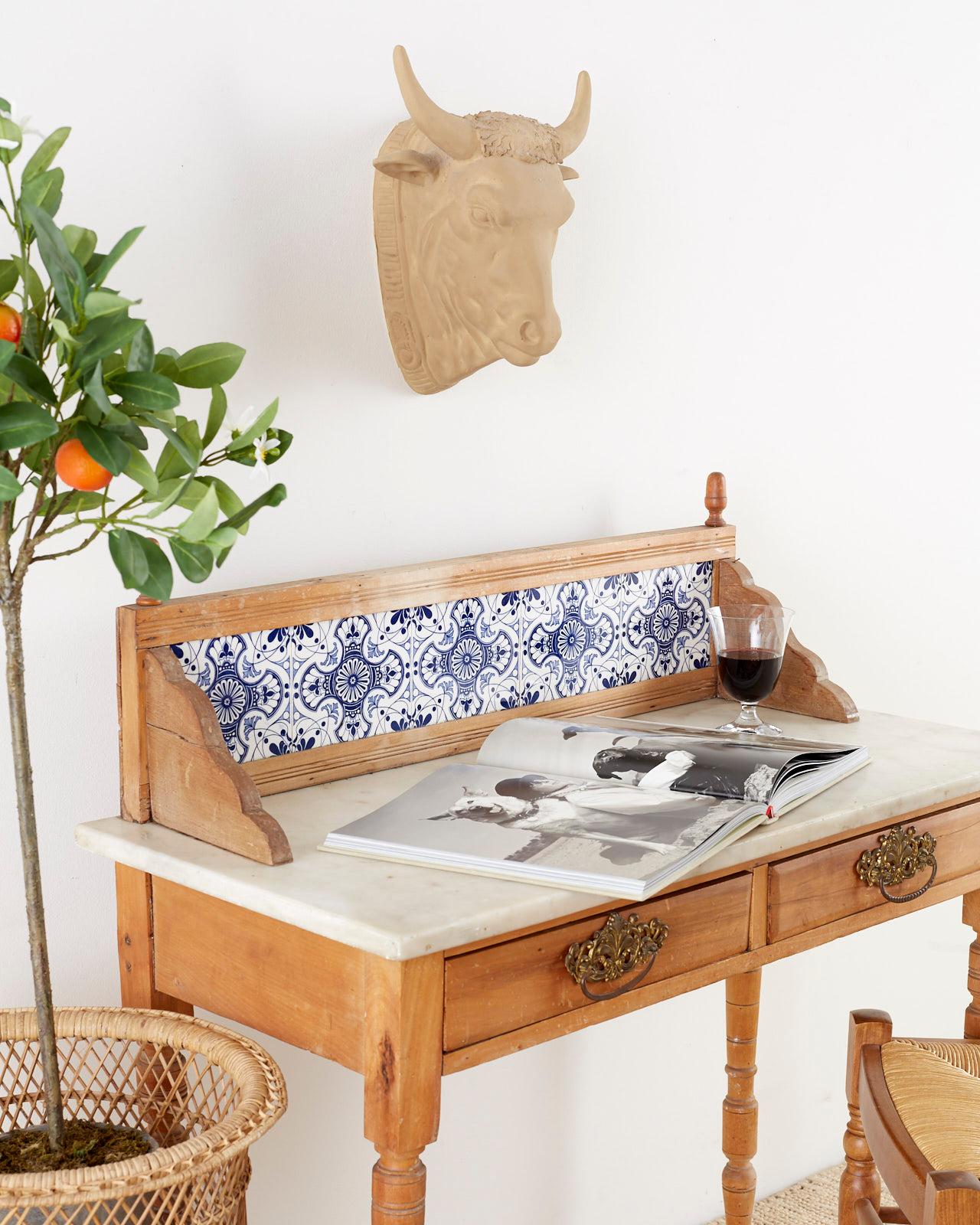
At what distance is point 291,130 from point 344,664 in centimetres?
59

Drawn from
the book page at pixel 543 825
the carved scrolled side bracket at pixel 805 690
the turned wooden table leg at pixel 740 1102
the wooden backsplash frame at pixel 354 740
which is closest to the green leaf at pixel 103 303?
the wooden backsplash frame at pixel 354 740

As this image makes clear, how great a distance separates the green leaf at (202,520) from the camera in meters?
1.06

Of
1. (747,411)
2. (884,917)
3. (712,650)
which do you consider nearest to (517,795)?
(884,917)

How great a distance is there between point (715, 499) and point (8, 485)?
1.14 m

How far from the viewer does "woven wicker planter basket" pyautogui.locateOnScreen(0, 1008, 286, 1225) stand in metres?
1.05

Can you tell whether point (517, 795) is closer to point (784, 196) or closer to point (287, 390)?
point (287, 390)

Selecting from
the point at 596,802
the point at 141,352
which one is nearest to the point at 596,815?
the point at 596,802

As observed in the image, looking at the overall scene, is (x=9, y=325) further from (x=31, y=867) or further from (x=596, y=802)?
(x=596, y=802)

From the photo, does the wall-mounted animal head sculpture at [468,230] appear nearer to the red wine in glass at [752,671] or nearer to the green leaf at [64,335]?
the red wine in glass at [752,671]

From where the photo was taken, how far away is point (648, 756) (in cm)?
148

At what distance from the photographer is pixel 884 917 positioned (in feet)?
5.07

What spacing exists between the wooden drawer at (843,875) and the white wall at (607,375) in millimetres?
606

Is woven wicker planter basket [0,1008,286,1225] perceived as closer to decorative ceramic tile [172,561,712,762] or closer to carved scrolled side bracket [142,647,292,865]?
carved scrolled side bracket [142,647,292,865]

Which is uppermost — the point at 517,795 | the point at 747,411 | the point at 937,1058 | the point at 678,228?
the point at 678,228
